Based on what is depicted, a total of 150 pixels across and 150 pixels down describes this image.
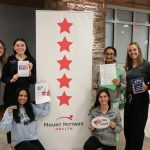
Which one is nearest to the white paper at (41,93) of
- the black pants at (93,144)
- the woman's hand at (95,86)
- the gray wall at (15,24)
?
the woman's hand at (95,86)

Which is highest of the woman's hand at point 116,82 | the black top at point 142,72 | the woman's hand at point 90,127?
the black top at point 142,72

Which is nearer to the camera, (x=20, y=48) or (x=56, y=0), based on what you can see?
(x=20, y=48)

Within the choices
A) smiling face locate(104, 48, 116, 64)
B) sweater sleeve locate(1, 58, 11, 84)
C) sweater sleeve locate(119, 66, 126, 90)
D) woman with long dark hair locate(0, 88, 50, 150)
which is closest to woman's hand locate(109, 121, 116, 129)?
sweater sleeve locate(119, 66, 126, 90)

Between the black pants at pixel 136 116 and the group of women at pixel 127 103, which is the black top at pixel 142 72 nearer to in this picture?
the group of women at pixel 127 103

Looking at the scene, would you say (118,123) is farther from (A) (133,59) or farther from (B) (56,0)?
(B) (56,0)

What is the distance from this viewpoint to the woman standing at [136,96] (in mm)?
3254

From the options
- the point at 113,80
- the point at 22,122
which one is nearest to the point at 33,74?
the point at 22,122

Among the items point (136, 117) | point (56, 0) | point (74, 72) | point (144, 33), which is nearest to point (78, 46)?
point (74, 72)

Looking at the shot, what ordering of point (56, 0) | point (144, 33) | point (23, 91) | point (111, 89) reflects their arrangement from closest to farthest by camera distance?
point (23, 91) < point (111, 89) < point (56, 0) < point (144, 33)

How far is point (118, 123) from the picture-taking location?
336 cm

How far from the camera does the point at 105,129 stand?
3367mm

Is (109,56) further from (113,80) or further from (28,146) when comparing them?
(28,146)

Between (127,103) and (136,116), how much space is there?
18 cm

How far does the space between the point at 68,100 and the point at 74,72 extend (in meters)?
0.33
